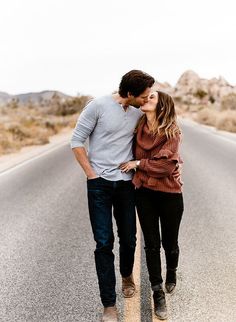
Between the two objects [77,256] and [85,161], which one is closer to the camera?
[85,161]

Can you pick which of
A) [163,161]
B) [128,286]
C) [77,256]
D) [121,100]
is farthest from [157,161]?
[77,256]

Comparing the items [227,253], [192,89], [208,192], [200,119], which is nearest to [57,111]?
[200,119]

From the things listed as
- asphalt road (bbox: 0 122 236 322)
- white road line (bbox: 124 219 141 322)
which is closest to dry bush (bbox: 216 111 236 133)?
asphalt road (bbox: 0 122 236 322)

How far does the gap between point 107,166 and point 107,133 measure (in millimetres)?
270

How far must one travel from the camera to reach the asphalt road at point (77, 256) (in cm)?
464

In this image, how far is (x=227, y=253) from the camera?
20.3 feet

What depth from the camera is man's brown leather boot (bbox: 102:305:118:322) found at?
4.35 meters

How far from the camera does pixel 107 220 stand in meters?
4.53

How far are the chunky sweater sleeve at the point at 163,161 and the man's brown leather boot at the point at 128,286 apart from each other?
1.06 m

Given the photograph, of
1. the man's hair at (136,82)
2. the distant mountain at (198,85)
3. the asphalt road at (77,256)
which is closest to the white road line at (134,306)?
the asphalt road at (77,256)

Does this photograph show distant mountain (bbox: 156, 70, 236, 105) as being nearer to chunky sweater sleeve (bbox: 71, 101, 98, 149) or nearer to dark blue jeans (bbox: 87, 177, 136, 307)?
dark blue jeans (bbox: 87, 177, 136, 307)

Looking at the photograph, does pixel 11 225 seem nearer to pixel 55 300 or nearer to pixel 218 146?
pixel 55 300

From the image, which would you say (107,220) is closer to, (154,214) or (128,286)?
(154,214)

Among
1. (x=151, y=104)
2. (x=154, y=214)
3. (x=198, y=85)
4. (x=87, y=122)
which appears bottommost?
(x=198, y=85)
